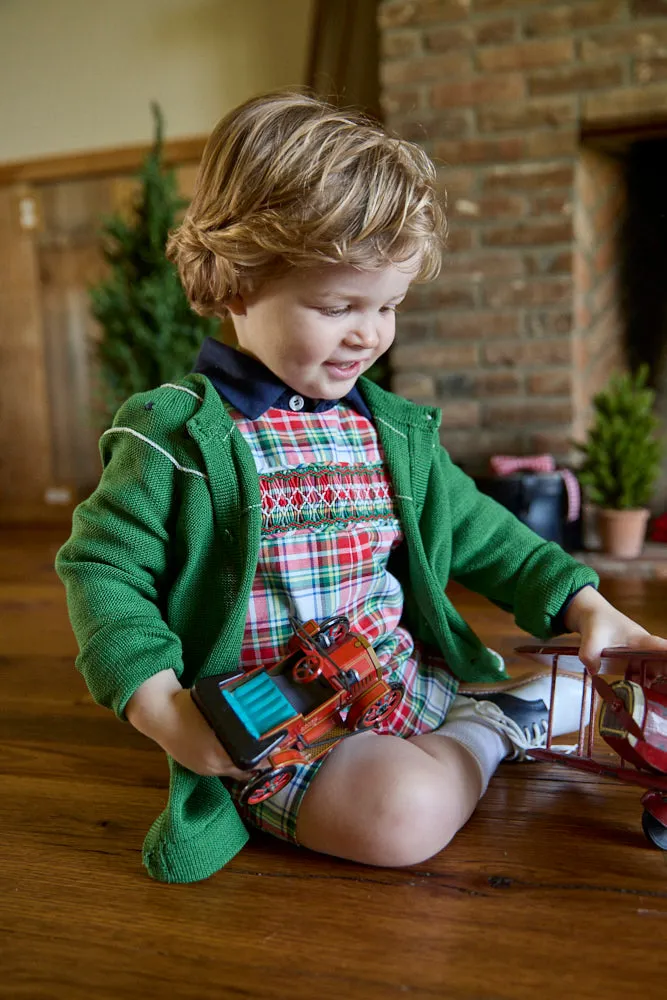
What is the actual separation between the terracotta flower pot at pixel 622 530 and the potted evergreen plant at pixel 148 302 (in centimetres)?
123

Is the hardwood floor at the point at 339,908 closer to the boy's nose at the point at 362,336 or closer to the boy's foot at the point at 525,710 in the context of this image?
the boy's foot at the point at 525,710

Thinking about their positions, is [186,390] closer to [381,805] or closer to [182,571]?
[182,571]

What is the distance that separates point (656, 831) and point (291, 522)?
0.46m

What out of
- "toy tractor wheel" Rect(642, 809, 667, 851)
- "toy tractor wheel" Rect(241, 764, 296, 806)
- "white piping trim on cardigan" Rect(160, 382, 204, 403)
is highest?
"white piping trim on cardigan" Rect(160, 382, 204, 403)

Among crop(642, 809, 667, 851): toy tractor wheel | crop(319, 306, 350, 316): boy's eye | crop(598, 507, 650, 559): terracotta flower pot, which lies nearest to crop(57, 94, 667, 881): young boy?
crop(319, 306, 350, 316): boy's eye

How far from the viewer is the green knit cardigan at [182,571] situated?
0.79 metres

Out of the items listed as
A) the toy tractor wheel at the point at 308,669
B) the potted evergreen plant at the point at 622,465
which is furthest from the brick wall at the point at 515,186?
the toy tractor wheel at the point at 308,669

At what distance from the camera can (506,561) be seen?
999mm

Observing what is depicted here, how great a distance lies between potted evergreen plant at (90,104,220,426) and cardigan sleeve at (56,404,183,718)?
165cm

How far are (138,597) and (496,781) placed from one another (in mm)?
447

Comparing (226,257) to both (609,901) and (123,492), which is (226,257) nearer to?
(123,492)

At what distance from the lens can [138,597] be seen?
32.6 inches

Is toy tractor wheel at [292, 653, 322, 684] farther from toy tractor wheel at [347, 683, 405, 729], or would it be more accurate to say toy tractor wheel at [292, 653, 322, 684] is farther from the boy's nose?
the boy's nose

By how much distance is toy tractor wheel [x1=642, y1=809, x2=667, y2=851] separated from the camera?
0.81 m
